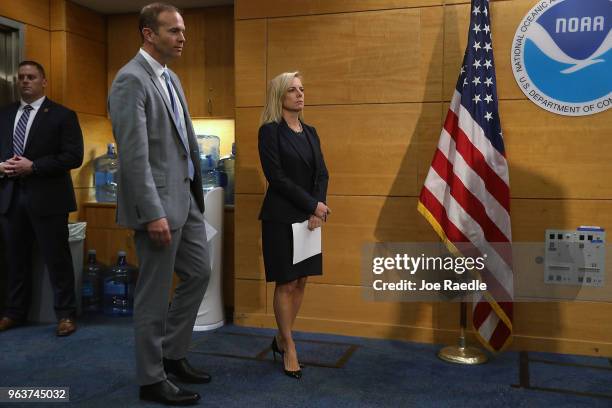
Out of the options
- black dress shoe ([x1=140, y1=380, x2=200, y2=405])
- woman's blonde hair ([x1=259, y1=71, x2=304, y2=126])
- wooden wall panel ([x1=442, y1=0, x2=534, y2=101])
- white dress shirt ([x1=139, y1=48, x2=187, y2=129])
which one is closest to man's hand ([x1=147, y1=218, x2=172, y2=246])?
white dress shirt ([x1=139, y1=48, x2=187, y2=129])

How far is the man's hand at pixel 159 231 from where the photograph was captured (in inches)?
85.2

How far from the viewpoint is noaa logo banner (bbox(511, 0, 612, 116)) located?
297cm

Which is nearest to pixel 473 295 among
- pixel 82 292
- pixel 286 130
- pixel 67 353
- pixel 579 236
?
pixel 579 236

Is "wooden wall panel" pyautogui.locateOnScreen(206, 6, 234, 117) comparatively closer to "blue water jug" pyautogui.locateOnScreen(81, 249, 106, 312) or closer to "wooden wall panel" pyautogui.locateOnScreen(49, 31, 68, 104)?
"wooden wall panel" pyautogui.locateOnScreen(49, 31, 68, 104)

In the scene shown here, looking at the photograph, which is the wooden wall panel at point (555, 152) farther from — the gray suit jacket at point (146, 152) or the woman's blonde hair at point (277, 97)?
the gray suit jacket at point (146, 152)

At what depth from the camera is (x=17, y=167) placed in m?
3.37

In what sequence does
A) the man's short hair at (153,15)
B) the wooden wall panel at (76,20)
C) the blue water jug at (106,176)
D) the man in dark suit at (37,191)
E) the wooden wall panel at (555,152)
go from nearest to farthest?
the man's short hair at (153,15), the wooden wall panel at (555,152), the man in dark suit at (37,191), the wooden wall panel at (76,20), the blue water jug at (106,176)

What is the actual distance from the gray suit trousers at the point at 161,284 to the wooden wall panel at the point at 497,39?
172cm

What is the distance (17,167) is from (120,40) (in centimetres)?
163

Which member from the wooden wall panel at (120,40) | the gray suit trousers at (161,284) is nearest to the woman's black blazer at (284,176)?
the gray suit trousers at (161,284)

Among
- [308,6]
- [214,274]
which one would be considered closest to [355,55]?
[308,6]

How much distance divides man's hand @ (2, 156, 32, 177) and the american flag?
2.41m

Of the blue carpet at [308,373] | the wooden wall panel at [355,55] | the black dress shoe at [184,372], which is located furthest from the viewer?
the wooden wall panel at [355,55]

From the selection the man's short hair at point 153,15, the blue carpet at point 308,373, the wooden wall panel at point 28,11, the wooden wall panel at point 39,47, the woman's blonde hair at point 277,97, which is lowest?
the blue carpet at point 308,373
